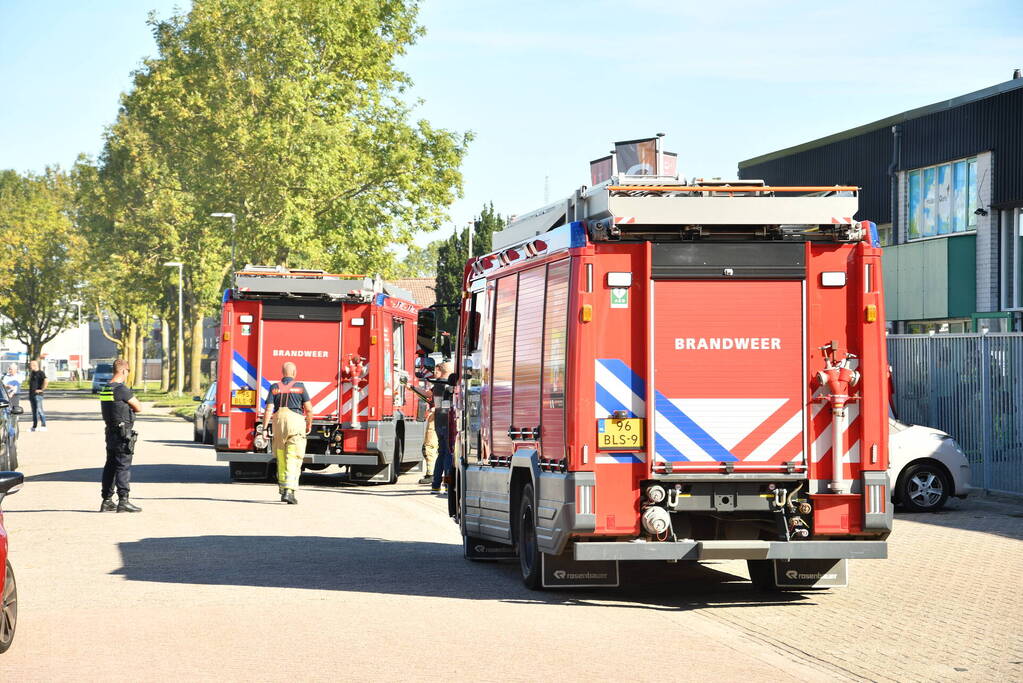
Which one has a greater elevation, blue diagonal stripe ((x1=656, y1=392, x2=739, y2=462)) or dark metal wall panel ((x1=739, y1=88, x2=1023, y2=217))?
dark metal wall panel ((x1=739, y1=88, x2=1023, y2=217))

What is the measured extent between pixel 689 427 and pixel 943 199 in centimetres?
2543

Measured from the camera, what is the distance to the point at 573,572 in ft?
38.8

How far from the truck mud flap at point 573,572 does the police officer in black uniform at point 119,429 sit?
7.88 m

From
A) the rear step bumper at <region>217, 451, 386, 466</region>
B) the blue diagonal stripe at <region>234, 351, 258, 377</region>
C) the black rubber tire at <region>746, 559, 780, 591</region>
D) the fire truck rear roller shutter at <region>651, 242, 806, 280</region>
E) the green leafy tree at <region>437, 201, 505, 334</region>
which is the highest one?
the green leafy tree at <region>437, 201, 505, 334</region>

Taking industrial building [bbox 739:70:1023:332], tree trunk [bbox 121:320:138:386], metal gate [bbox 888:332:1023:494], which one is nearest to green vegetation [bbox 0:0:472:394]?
industrial building [bbox 739:70:1023:332]

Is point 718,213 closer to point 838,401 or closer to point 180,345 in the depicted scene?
point 838,401

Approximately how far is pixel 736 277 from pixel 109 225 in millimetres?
54242

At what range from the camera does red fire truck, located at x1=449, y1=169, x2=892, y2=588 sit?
35.7 feet

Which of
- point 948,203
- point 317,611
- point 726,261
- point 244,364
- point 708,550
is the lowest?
point 317,611

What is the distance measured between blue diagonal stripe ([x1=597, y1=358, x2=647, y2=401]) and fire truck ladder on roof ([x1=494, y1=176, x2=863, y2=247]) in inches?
35.1

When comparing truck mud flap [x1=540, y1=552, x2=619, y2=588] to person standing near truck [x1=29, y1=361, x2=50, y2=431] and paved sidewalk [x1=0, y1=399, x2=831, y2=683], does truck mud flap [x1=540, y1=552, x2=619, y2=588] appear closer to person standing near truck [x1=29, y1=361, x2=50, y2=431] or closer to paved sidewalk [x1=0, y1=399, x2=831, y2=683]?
paved sidewalk [x1=0, y1=399, x2=831, y2=683]

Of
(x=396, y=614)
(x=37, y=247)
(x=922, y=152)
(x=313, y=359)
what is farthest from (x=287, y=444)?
(x=37, y=247)

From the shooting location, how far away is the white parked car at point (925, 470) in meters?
19.6

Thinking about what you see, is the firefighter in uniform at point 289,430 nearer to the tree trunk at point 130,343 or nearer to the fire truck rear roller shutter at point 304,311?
the fire truck rear roller shutter at point 304,311
